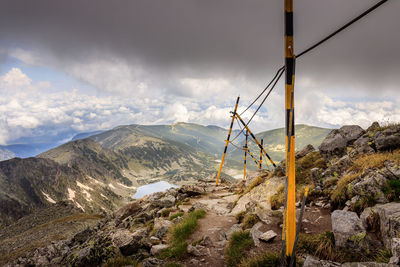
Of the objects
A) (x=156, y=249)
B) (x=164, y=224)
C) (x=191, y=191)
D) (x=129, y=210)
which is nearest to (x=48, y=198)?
(x=129, y=210)

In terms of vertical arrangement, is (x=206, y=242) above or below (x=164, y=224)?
above

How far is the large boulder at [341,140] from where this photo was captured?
45.4ft

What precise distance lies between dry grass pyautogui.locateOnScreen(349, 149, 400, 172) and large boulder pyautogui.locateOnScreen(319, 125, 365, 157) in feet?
11.4

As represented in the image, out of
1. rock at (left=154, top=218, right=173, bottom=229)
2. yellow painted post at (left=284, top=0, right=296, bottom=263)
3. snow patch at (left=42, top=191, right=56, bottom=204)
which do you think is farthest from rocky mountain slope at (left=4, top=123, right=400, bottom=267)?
snow patch at (left=42, top=191, right=56, bottom=204)

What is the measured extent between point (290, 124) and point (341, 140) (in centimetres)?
1198

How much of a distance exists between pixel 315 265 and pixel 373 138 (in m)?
10.5

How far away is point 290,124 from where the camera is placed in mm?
5414

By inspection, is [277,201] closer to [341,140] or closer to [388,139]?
[388,139]

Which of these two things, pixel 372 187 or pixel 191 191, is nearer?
pixel 372 187

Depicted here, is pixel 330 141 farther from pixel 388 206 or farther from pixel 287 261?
pixel 287 261

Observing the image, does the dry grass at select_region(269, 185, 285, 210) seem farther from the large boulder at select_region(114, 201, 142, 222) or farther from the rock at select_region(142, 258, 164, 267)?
the large boulder at select_region(114, 201, 142, 222)

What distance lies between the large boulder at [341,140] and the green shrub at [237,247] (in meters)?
9.93

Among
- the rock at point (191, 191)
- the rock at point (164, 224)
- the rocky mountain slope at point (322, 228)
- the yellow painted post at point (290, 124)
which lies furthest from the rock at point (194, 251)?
the rock at point (191, 191)

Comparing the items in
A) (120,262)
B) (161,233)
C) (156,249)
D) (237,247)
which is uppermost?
(237,247)
